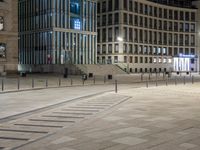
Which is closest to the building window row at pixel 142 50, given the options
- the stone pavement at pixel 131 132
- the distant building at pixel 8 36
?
the distant building at pixel 8 36

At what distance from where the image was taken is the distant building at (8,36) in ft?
196

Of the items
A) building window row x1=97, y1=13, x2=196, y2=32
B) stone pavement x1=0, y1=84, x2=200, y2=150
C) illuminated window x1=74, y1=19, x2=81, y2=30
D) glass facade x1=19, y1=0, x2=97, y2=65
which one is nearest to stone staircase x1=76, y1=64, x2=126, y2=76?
glass facade x1=19, y1=0, x2=97, y2=65

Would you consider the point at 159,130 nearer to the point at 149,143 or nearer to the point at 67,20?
the point at 149,143

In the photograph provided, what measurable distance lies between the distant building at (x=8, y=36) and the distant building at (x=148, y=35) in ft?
109

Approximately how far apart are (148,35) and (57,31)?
3400 cm

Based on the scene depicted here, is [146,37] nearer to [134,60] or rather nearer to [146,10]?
[146,10]

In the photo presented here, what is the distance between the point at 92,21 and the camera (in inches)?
3465

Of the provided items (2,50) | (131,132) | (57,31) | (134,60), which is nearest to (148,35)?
(134,60)

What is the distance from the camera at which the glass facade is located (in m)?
80.4

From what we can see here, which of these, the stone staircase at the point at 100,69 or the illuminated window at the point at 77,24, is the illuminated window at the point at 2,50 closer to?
the stone staircase at the point at 100,69

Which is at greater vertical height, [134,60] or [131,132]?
[134,60]

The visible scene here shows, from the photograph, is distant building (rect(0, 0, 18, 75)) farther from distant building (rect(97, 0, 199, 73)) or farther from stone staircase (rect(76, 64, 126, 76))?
distant building (rect(97, 0, 199, 73))

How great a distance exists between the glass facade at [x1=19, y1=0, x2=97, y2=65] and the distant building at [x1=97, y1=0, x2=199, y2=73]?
9.06 metres

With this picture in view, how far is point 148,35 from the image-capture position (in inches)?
4107
